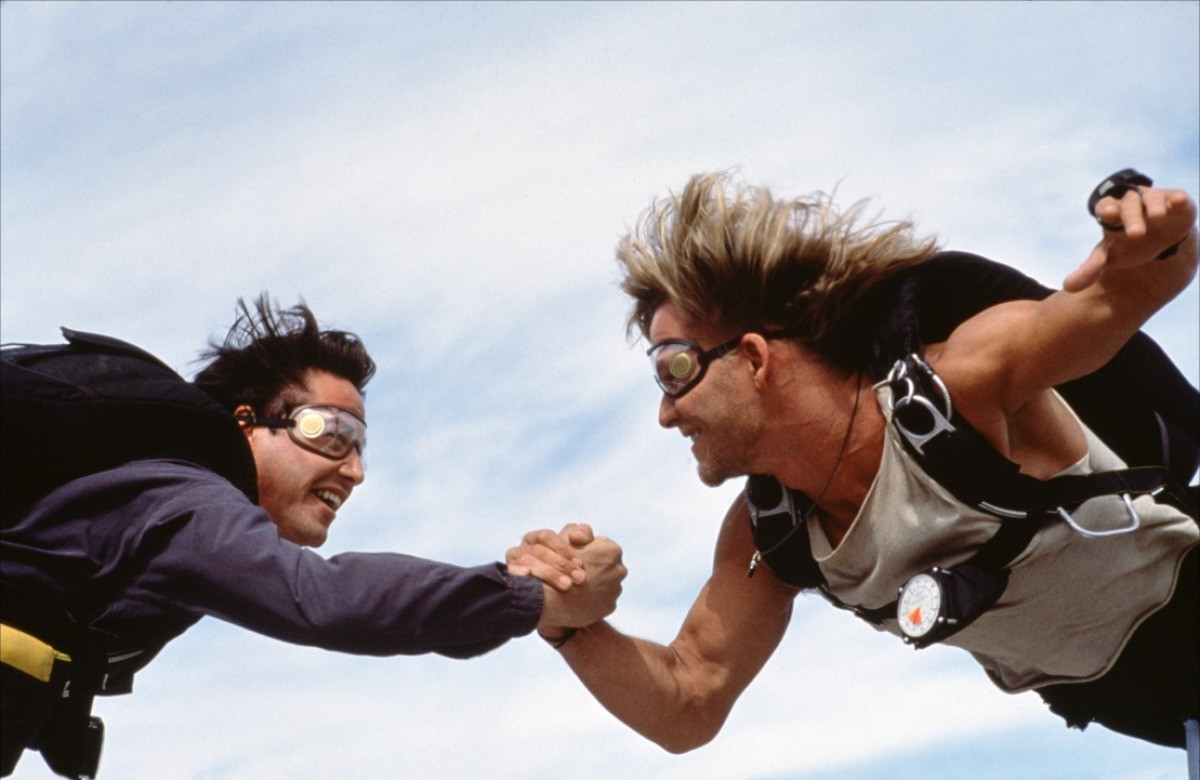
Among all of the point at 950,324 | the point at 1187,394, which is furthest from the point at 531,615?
the point at 1187,394

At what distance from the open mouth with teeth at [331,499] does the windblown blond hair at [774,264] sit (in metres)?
1.68

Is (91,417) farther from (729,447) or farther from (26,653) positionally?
(729,447)

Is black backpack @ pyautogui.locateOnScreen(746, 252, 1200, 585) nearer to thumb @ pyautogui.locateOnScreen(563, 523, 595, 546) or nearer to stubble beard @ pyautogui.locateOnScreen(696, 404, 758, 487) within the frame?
stubble beard @ pyautogui.locateOnScreen(696, 404, 758, 487)

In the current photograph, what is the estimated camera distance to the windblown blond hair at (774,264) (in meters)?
5.87

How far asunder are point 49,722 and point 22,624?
418 millimetres

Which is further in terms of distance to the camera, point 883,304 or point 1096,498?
point 883,304

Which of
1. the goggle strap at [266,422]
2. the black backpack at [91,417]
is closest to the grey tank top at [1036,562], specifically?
the goggle strap at [266,422]

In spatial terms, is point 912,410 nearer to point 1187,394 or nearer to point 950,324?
point 950,324

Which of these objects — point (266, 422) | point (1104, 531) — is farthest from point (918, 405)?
point (266, 422)

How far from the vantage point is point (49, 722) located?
14.1 ft

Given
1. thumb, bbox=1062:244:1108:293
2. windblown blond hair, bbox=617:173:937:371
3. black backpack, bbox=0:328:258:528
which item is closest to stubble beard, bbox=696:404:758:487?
windblown blond hair, bbox=617:173:937:371

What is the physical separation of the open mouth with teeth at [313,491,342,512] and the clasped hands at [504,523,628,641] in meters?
1.04

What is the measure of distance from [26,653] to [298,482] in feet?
6.48

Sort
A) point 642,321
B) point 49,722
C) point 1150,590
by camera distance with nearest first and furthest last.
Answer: point 49,722 < point 1150,590 < point 642,321
